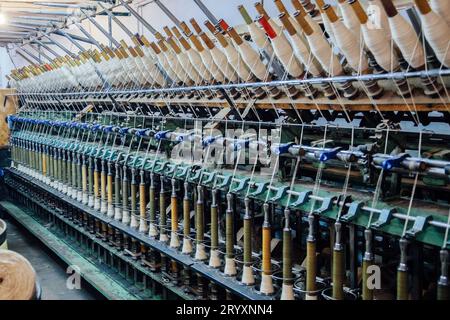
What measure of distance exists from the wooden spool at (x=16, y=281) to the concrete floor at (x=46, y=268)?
12.0 feet

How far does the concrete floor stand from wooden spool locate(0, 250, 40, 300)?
12.0 ft

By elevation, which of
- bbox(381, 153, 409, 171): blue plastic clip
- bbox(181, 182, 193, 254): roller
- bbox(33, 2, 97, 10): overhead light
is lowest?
bbox(181, 182, 193, 254): roller

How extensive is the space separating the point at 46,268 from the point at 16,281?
16.8 feet

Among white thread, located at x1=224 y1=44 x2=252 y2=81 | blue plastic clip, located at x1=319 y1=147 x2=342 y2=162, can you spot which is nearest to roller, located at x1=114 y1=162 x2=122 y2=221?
white thread, located at x1=224 y1=44 x2=252 y2=81

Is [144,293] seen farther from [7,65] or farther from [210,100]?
[7,65]

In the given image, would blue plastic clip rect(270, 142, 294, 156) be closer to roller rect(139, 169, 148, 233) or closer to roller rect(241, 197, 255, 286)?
roller rect(241, 197, 255, 286)

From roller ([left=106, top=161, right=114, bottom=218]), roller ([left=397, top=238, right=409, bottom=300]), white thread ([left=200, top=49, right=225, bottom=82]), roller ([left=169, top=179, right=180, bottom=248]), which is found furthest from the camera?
roller ([left=106, top=161, right=114, bottom=218])

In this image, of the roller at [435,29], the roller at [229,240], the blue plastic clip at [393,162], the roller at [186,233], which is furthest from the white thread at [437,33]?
the roller at [186,233]

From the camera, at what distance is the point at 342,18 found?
3148 mm

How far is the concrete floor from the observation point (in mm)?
5809

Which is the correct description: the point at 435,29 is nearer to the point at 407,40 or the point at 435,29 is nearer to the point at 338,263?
the point at 407,40

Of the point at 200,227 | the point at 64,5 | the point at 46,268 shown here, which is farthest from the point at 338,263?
the point at 64,5

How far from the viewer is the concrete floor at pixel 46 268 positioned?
19.1 ft

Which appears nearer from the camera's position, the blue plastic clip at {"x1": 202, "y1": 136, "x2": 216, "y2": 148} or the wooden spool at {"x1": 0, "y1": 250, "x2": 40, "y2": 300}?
the wooden spool at {"x1": 0, "y1": 250, "x2": 40, "y2": 300}
